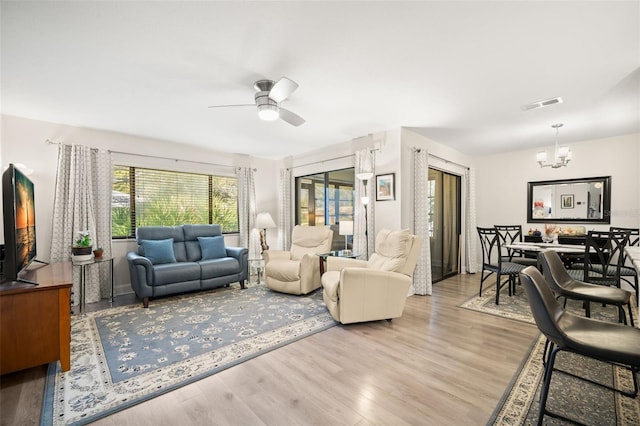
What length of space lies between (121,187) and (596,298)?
19.3 feet

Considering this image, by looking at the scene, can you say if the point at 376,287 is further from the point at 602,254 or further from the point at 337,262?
the point at 602,254

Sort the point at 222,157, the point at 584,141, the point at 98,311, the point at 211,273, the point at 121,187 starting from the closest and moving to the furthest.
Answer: the point at 98,311 < the point at 211,273 < the point at 121,187 < the point at 584,141 < the point at 222,157

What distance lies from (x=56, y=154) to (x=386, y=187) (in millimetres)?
4643

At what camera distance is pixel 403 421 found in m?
1.66

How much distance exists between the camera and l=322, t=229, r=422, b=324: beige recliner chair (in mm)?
2996

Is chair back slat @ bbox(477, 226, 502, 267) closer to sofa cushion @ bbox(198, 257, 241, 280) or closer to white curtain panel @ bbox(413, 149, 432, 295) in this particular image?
white curtain panel @ bbox(413, 149, 432, 295)

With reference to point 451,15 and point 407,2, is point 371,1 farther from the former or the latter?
point 451,15

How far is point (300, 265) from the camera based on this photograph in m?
4.12

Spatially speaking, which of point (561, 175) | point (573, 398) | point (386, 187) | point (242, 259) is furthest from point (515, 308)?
point (242, 259)

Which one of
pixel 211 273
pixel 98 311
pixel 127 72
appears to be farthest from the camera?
pixel 211 273

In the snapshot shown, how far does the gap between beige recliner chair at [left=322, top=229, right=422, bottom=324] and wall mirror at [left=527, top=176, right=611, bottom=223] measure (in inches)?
143

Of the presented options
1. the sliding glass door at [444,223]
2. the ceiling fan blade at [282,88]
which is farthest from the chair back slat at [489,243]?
the ceiling fan blade at [282,88]

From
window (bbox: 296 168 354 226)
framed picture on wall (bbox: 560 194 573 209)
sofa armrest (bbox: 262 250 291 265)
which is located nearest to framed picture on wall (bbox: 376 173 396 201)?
window (bbox: 296 168 354 226)

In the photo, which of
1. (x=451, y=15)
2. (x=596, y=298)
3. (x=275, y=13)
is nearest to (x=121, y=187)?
(x=275, y=13)
